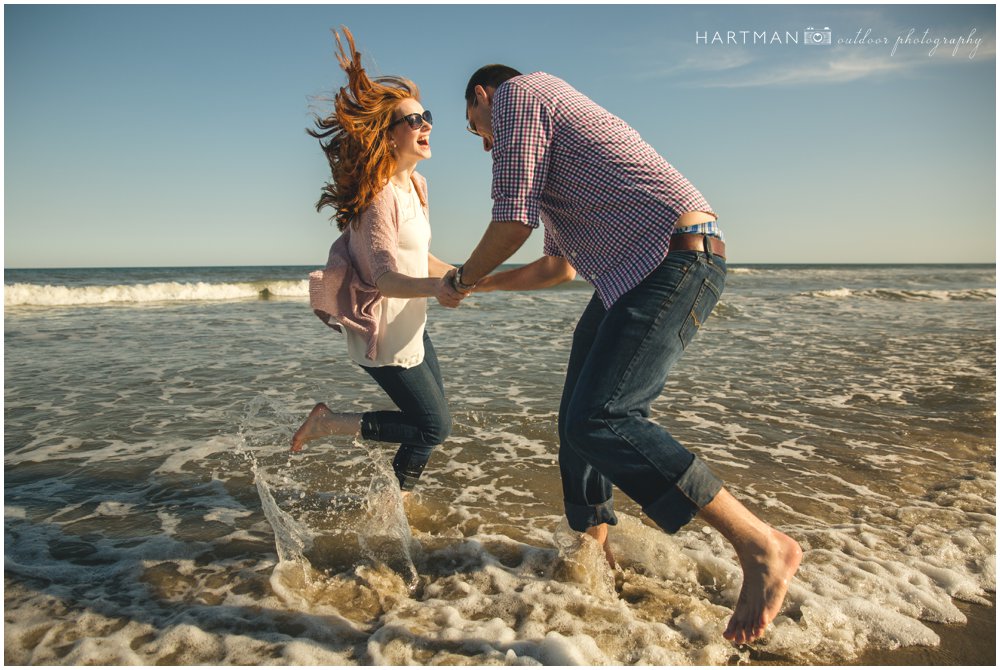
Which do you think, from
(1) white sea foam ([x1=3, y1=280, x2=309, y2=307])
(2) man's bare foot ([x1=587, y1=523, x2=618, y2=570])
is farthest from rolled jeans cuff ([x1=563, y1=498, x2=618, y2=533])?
(1) white sea foam ([x1=3, y1=280, x2=309, y2=307])

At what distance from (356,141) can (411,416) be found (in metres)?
1.36

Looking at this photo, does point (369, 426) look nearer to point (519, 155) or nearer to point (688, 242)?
point (519, 155)

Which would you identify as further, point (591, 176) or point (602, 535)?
point (602, 535)

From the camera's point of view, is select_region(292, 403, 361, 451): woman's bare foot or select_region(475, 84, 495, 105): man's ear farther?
select_region(292, 403, 361, 451): woman's bare foot

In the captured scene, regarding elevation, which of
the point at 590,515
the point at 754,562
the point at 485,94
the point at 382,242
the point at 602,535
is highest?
the point at 485,94

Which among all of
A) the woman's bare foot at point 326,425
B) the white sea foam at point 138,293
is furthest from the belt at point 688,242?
the white sea foam at point 138,293

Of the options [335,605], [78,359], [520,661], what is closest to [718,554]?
[520,661]

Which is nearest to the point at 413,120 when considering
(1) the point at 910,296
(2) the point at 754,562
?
(2) the point at 754,562

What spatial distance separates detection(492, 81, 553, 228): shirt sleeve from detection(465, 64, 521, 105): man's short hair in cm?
29

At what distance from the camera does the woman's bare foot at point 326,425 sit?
3.53 m

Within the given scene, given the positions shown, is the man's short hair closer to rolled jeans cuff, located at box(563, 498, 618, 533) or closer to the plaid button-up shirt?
the plaid button-up shirt

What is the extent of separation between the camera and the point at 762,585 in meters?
2.19

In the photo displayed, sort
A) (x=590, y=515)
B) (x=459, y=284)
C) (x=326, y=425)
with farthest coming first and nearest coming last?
(x=326, y=425), (x=590, y=515), (x=459, y=284)

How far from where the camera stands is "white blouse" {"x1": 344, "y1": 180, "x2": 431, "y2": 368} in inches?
121
